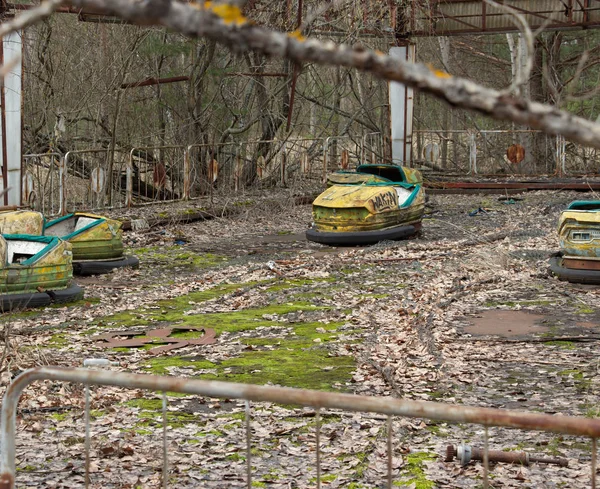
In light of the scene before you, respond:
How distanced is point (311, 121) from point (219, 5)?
86.0ft

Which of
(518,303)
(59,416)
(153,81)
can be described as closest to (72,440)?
(59,416)

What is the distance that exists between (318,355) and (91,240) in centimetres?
478

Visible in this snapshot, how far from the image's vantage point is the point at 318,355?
7715mm

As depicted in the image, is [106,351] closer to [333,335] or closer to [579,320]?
[333,335]

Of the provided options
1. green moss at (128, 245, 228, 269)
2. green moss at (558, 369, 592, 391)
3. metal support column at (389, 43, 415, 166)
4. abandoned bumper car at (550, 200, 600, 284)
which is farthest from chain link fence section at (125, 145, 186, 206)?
green moss at (558, 369, 592, 391)

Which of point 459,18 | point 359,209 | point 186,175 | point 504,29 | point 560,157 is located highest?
point 459,18

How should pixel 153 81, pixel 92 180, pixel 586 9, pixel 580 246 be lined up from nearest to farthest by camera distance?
pixel 580 246 → pixel 92 180 → pixel 153 81 → pixel 586 9

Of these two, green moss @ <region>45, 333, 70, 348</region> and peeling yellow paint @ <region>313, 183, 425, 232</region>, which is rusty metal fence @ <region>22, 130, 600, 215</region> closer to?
peeling yellow paint @ <region>313, 183, 425, 232</region>

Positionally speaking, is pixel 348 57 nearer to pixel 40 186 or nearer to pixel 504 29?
pixel 40 186

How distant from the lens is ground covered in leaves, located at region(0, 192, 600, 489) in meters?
5.17

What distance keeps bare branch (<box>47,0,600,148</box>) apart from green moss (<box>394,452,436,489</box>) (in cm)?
276

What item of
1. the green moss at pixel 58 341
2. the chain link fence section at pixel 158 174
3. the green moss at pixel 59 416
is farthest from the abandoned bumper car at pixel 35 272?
the chain link fence section at pixel 158 174

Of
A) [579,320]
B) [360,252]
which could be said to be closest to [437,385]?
[579,320]

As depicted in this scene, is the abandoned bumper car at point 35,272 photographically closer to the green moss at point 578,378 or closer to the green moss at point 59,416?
the green moss at point 59,416
